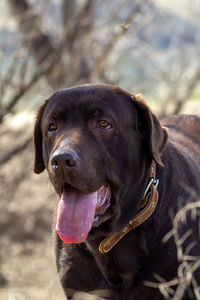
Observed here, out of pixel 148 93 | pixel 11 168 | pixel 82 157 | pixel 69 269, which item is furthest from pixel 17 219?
pixel 82 157

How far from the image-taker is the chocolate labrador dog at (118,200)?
3887mm

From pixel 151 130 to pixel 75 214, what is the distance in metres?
0.77

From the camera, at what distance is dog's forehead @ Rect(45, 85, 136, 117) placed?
4.09m

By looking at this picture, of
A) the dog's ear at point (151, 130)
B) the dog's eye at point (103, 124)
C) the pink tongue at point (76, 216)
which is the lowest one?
the pink tongue at point (76, 216)

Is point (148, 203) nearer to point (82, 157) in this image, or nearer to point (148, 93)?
point (82, 157)

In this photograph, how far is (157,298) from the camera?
4.05 metres

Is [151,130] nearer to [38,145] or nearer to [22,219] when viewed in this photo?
[38,145]

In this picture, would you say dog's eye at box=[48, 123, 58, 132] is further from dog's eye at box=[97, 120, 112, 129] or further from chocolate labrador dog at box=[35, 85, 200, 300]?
dog's eye at box=[97, 120, 112, 129]

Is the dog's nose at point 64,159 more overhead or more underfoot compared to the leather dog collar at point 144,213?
more overhead

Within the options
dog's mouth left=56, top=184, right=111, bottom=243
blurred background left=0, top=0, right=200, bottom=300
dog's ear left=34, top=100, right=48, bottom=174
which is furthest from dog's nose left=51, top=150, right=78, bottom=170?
blurred background left=0, top=0, right=200, bottom=300

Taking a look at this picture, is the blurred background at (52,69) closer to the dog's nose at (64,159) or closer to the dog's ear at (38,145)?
the dog's ear at (38,145)

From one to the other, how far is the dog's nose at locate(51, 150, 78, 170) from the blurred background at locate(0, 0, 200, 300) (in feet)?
12.8

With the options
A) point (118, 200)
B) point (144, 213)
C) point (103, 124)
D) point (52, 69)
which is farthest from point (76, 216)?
point (52, 69)

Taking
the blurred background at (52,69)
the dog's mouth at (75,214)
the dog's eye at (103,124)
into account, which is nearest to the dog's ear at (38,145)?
the dog's eye at (103,124)
